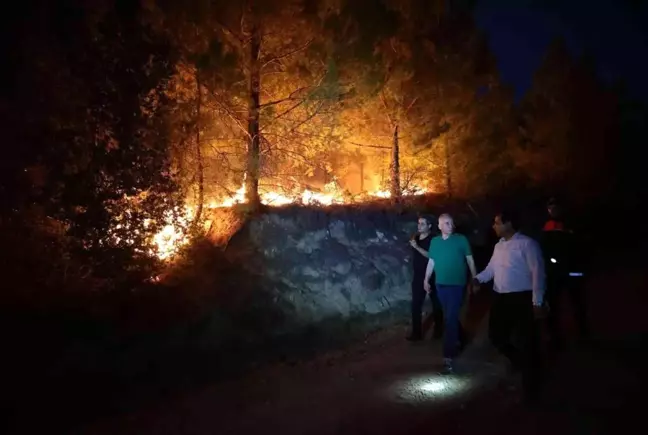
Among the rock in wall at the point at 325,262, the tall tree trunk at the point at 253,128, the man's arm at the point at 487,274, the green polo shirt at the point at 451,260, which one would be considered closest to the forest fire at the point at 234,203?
the tall tree trunk at the point at 253,128

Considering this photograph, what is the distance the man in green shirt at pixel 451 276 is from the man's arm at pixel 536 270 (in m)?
1.19

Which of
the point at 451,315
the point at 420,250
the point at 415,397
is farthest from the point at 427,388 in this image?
the point at 420,250

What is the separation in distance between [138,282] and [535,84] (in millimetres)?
21187

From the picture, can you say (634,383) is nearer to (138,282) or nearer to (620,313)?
(620,313)

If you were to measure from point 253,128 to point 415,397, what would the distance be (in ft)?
26.6

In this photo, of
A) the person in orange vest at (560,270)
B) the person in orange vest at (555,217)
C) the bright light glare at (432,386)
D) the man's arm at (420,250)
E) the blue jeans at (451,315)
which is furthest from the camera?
the man's arm at (420,250)

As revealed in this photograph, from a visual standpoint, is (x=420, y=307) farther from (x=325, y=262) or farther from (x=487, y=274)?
(x=325, y=262)

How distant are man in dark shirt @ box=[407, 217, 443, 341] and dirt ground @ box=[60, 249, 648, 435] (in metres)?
0.32

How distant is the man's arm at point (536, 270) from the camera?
6.10 meters

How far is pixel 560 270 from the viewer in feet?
26.5

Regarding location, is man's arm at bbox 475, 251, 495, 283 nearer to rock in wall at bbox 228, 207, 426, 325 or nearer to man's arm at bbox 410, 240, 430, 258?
man's arm at bbox 410, 240, 430, 258

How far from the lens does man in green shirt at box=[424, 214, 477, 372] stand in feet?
24.2

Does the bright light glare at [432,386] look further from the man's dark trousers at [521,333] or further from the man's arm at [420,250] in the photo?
the man's arm at [420,250]

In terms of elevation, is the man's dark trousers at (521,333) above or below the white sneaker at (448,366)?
above
